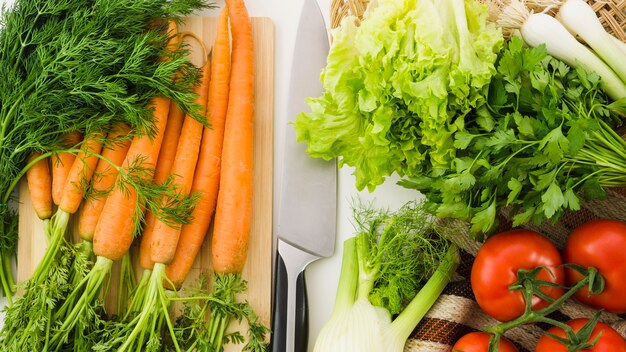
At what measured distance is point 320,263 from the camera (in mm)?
1688

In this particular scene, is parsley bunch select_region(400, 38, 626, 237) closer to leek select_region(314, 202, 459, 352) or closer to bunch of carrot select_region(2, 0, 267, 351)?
leek select_region(314, 202, 459, 352)

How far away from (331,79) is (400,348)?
26.2 inches

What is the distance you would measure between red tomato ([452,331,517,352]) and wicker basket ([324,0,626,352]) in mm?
98

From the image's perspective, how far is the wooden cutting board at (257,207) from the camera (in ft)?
5.39

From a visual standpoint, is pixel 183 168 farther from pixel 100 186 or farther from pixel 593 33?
pixel 593 33

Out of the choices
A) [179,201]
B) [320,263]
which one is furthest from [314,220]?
[179,201]

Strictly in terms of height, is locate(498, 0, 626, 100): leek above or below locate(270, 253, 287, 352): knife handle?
above

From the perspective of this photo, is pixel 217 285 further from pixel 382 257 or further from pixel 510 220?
pixel 510 220

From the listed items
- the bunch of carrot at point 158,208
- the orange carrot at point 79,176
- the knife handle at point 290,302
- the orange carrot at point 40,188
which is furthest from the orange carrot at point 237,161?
the orange carrot at point 40,188

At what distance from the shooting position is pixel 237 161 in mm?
1644

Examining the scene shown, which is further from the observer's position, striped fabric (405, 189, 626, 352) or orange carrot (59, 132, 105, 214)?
orange carrot (59, 132, 105, 214)

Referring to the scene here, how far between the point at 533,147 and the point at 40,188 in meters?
1.22

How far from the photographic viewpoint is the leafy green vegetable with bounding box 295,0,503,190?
134 centimetres

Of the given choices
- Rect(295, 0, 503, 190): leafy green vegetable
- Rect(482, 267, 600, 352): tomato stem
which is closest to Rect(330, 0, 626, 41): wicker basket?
Rect(295, 0, 503, 190): leafy green vegetable
